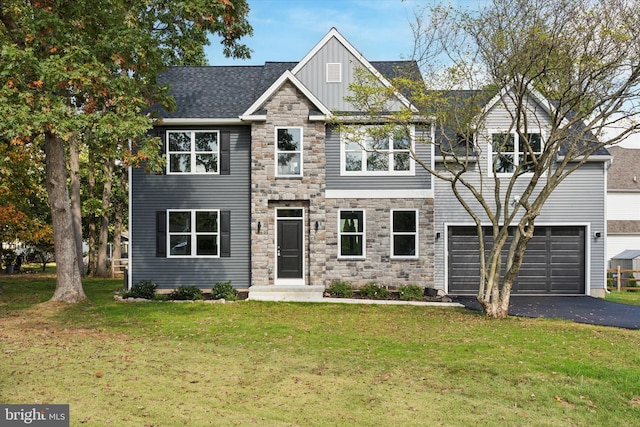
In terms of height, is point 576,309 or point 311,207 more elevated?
point 311,207

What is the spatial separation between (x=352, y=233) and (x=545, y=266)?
691 cm

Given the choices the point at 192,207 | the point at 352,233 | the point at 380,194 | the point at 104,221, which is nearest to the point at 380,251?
the point at 352,233

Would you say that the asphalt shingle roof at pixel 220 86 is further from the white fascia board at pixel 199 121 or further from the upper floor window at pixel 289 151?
the upper floor window at pixel 289 151

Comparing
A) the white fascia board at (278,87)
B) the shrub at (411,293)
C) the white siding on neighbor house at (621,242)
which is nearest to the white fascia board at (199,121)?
the white fascia board at (278,87)

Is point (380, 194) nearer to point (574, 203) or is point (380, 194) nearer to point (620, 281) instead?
point (574, 203)

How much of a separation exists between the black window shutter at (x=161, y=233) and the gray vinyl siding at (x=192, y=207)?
0.14 meters

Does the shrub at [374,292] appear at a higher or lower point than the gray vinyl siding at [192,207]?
lower

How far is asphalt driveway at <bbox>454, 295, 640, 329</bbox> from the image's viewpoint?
1266cm

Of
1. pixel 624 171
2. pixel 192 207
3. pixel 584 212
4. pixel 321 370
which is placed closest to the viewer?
pixel 321 370

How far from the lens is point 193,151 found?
17438mm

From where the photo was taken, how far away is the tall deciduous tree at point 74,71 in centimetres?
1223

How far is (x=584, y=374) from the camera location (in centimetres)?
759

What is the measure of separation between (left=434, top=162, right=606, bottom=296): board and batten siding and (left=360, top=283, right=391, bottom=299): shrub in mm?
2411

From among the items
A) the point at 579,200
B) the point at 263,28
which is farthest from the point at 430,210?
the point at 263,28
